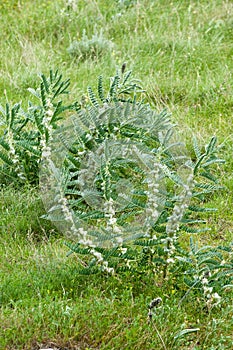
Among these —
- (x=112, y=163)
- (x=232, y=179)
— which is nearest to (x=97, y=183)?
(x=112, y=163)

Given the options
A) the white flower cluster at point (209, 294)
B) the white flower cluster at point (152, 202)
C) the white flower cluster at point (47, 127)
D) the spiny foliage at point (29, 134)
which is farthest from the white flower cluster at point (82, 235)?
the spiny foliage at point (29, 134)

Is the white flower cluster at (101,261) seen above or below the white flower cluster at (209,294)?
above

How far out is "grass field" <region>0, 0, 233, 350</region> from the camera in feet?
12.9

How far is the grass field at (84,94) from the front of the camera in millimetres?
3941

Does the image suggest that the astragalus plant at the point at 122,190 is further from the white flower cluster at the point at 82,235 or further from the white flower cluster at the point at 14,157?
the white flower cluster at the point at 14,157

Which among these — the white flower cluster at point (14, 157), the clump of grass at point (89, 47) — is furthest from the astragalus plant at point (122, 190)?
the clump of grass at point (89, 47)

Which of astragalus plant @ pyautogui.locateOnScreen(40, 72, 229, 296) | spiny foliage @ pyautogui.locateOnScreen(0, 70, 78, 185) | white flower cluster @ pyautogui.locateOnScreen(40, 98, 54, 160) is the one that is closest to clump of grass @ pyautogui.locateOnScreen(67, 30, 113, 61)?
spiny foliage @ pyautogui.locateOnScreen(0, 70, 78, 185)

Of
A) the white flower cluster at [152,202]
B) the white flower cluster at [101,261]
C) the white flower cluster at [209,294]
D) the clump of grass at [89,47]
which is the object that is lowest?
the white flower cluster at [209,294]

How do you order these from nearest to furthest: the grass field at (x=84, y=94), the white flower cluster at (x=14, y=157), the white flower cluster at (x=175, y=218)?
the grass field at (x=84, y=94), the white flower cluster at (x=175, y=218), the white flower cluster at (x=14, y=157)

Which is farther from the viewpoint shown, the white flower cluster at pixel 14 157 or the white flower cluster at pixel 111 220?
the white flower cluster at pixel 14 157

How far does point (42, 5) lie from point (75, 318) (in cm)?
543

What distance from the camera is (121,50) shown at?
7773 millimetres

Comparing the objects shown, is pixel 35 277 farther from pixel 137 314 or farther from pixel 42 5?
pixel 42 5

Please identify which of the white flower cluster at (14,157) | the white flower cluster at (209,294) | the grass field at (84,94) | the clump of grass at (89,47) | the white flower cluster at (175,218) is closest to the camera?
the grass field at (84,94)
